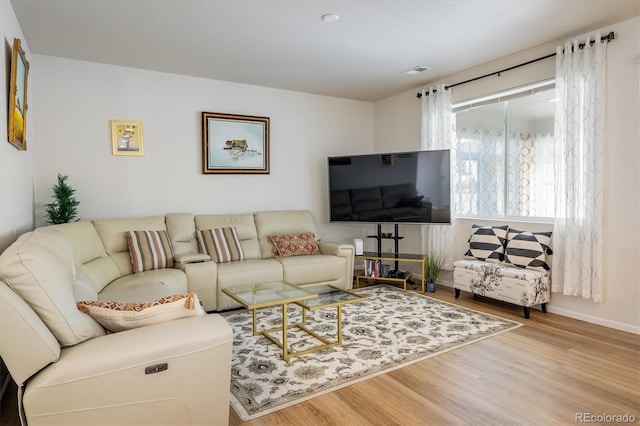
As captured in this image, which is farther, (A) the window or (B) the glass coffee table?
(A) the window

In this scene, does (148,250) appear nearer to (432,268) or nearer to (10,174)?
(10,174)

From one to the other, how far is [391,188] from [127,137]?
3.11 metres

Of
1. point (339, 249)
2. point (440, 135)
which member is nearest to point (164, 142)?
point (339, 249)

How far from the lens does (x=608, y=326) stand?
330 centimetres

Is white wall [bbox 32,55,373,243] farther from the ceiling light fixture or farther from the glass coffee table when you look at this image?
the ceiling light fixture

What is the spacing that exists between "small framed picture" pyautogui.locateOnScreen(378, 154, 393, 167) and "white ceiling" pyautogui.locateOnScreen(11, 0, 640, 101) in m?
1.00

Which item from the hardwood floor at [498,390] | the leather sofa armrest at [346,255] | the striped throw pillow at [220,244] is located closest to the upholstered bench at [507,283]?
the hardwood floor at [498,390]

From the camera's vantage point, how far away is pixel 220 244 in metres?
4.18

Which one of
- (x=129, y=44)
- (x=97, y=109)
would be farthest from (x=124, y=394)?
(x=97, y=109)

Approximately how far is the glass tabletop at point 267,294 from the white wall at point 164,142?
183cm

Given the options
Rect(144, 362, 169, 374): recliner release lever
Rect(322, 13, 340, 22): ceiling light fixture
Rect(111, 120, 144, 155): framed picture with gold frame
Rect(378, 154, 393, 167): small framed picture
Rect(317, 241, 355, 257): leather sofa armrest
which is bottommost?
Rect(144, 362, 169, 374): recliner release lever

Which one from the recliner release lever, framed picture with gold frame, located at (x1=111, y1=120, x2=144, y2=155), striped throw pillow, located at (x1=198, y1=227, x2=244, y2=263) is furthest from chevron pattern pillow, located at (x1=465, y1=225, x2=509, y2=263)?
framed picture with gold frame, located at (x1=111, y1=120, x2=144, y2=155)

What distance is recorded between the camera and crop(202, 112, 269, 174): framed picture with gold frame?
15.1ft

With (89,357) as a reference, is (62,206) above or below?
above
